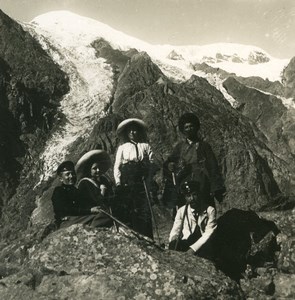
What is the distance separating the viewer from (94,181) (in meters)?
6.07

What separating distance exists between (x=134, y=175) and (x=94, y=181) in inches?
26.5

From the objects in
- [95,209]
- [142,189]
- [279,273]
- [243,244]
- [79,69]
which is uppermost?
[79,69]

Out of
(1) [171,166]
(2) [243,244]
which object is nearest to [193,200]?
(1) [171,166]

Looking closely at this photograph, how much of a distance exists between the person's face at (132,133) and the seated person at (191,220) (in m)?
1.25

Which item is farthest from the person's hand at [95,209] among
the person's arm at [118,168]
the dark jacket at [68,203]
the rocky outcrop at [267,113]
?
the rocky outcrop at [267,113]

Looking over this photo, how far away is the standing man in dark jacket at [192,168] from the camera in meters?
5.93

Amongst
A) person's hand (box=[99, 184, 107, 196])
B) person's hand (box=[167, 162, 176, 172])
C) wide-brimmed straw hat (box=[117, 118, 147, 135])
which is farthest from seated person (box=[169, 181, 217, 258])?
wide-brimmed straw hat (box=[117, 118, 147, 135])

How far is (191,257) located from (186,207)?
1038 mm

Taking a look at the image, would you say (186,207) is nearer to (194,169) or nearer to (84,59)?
(194,169)

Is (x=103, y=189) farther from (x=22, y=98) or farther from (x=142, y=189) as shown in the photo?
(x=22, y=98)

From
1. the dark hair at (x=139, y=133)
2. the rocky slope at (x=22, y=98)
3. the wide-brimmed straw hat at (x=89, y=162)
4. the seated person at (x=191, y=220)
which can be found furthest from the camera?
the rocky slope at (x=22, y=98)

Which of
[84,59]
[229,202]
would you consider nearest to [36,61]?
[84,59]

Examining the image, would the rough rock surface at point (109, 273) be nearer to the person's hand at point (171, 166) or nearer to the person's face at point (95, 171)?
the person's face at point (95, 171)

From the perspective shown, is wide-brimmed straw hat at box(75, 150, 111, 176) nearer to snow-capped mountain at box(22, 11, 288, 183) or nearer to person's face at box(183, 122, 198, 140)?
person's face at box(183, 122, 198, 140)
